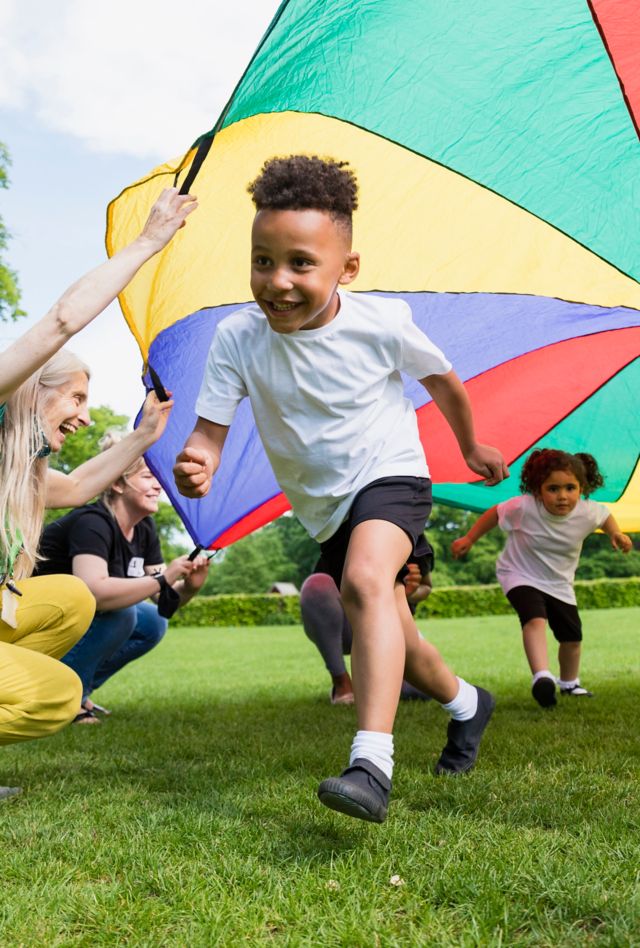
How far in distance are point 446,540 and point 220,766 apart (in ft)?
134

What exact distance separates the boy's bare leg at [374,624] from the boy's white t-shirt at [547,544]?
2.51 metres

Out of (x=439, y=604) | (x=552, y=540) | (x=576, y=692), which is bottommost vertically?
(x=439, y=604)

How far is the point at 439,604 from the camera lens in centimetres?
2253

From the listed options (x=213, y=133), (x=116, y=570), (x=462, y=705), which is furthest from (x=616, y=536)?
(x=213, y=133)

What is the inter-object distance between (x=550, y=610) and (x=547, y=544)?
33cm

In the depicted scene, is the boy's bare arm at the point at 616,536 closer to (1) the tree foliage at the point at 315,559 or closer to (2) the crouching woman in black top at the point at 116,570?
(2) the crouching woman in black top at the point at 116,570

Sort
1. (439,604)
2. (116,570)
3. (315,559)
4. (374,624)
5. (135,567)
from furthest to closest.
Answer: (315,559)
(439,604)
(135,567)
(116,570)
(374,624)

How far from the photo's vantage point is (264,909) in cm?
145

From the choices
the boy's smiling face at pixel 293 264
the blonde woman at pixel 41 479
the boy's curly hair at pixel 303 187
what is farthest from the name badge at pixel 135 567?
the boy's curly hair at pixel 303 187

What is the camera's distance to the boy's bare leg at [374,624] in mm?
1836

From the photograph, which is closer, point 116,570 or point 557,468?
point 116,570

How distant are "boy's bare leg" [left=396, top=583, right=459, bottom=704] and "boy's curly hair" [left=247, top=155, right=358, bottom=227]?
94 cm

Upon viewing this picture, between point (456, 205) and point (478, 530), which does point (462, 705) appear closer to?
point (456, 205)

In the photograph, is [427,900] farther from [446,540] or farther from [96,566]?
[446,540]
